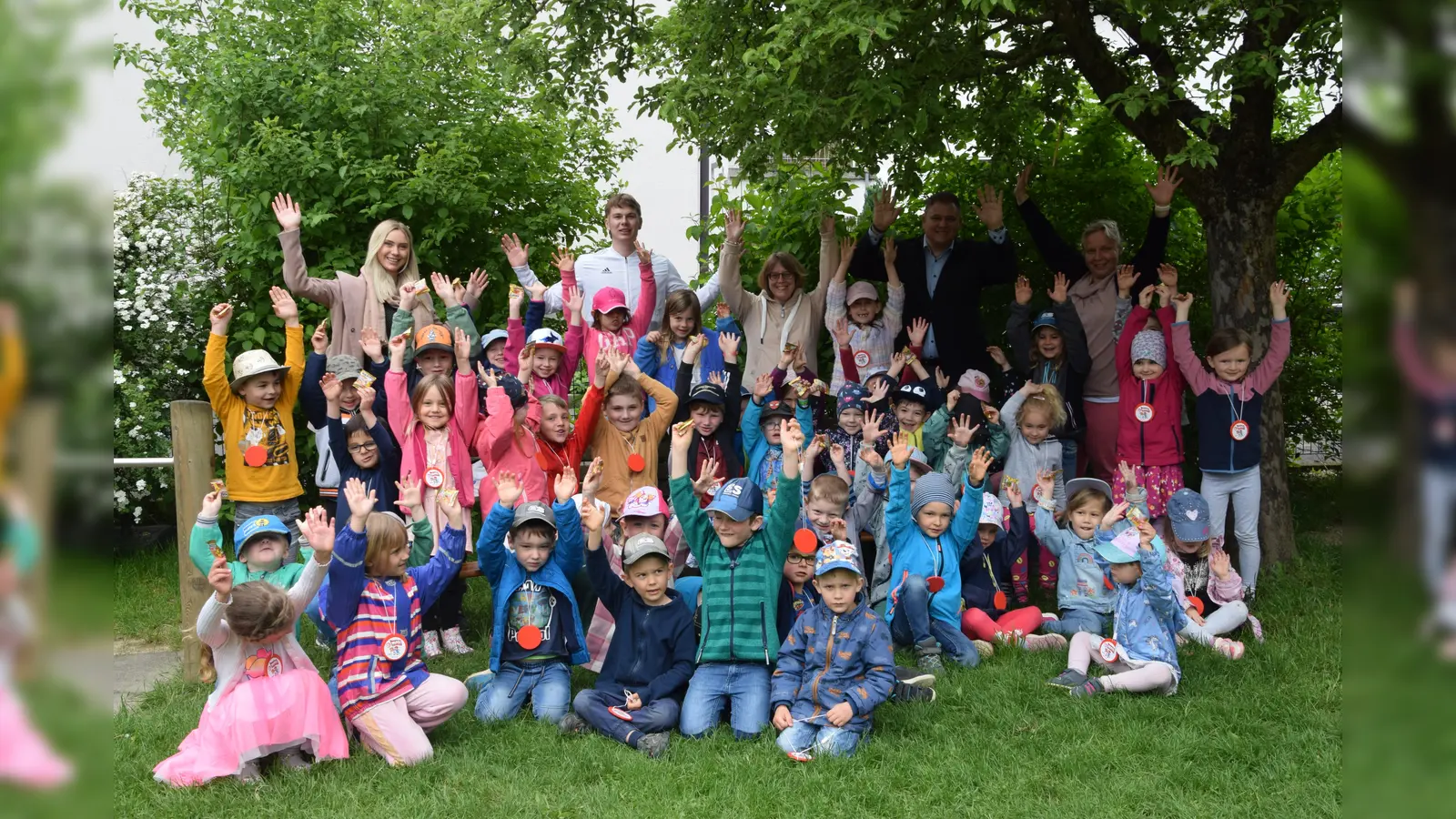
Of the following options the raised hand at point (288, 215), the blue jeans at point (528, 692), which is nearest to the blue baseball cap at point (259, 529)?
the blue jeans at point (528, 692)

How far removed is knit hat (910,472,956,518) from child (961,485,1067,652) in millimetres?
190

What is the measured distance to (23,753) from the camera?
0.75 metres

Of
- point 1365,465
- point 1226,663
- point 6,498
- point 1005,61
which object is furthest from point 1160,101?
point 6,498

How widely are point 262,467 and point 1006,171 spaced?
17.1 feet

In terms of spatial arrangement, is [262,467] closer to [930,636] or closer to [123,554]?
[123,554]

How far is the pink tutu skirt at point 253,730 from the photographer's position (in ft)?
15.9

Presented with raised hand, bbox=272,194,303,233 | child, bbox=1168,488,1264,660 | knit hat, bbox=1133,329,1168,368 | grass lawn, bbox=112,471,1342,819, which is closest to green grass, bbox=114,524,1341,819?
grass lawn, bbox=112,471,1342,819

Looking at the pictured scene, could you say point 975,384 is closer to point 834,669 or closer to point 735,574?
point 735,574

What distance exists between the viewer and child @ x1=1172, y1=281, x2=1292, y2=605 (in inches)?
278

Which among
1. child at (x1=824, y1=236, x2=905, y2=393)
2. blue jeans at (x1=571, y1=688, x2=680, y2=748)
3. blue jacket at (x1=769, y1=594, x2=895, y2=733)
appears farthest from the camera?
child at (x1=824, y1=236, x2=905, y2=393)

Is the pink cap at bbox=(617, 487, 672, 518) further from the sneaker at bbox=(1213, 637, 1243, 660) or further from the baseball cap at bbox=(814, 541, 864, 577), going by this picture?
the sneaker at bbox=(1213, 637, 1243, 660)

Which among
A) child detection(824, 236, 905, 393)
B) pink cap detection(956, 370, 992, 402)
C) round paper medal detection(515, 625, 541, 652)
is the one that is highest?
child detection(824, 236, 905, 393)

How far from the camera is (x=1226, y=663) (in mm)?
6004

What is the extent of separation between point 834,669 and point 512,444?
2515 mm
